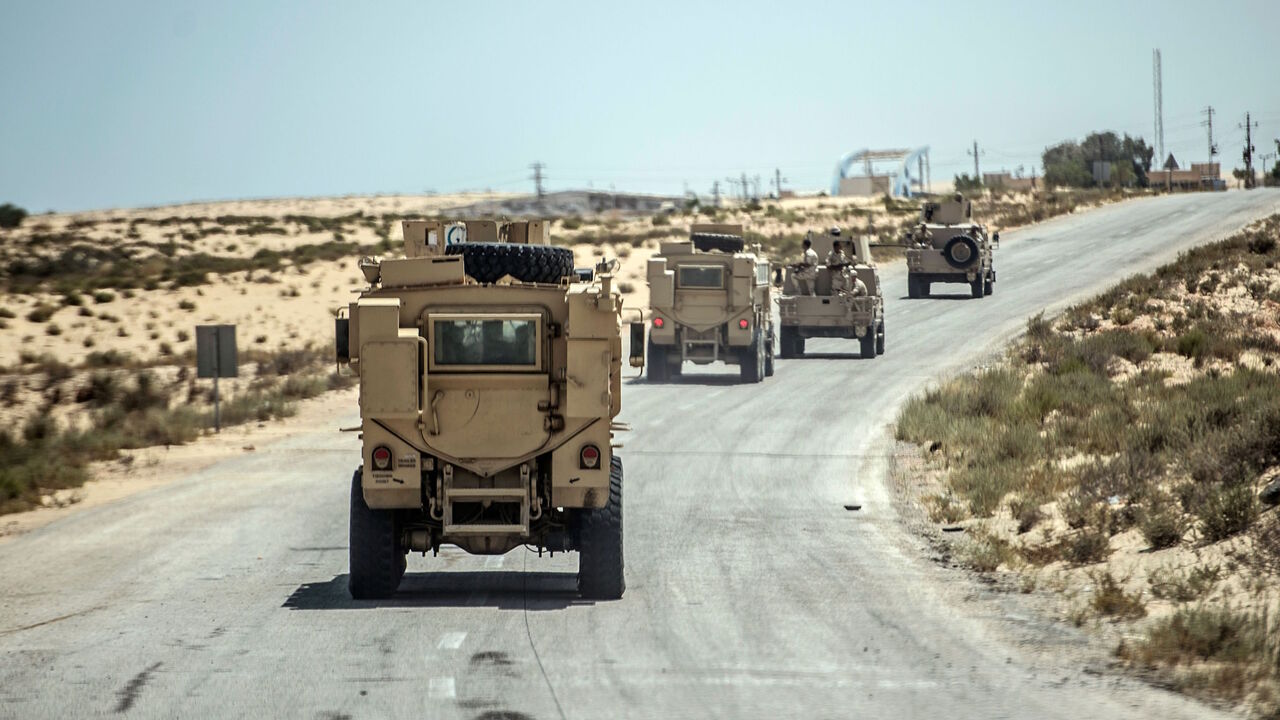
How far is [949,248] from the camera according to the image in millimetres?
46594

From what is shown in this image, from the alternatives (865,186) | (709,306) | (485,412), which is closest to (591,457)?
(485,412)

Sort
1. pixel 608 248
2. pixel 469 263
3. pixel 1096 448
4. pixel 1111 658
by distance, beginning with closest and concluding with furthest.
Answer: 1. pixel 1111 658
2. pixel 469 263
3. pixel 1096 448
4. pixel 608 248

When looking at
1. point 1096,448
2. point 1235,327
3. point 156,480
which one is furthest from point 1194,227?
point 156,480

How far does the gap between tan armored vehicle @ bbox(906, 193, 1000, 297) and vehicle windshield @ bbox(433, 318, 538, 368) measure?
116 ft

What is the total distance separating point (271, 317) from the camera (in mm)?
48781

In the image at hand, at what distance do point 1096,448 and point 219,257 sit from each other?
5857cm

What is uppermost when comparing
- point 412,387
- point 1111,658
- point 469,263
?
point 469,263

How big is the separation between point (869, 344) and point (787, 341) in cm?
196

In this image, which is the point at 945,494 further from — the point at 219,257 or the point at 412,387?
the point at 219,257

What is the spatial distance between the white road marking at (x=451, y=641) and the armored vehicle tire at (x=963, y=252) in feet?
124

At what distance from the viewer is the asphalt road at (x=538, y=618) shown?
859 cm

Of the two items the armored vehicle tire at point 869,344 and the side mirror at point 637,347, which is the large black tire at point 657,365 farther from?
the side mirror at point 637,347

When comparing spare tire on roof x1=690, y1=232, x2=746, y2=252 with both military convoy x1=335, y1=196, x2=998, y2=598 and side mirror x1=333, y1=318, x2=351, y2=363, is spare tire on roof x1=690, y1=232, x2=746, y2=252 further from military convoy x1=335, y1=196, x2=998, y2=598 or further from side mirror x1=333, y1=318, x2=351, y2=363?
side mirror x1=333, y1=318, x2=351, y2=363

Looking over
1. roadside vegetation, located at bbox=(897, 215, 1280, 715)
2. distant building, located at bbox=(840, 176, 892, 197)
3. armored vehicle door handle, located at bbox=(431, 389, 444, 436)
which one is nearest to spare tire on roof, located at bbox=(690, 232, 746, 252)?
roadside vegetation, located at bbox=(897, 215, 1280, 715)
